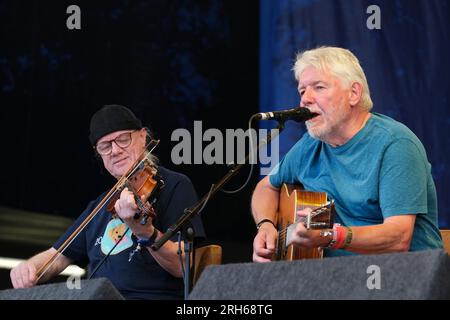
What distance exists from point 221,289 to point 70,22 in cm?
290

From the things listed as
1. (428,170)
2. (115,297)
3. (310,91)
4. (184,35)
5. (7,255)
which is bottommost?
(7,255)

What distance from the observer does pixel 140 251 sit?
9.70 ft

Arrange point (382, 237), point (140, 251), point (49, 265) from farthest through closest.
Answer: point (49, 265), point (140, 251), point (382, 237)

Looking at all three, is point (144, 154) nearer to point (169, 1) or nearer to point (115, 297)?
point (115, 297)

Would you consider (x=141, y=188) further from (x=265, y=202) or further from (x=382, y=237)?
(x=382, y=237)

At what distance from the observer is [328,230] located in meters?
2.33

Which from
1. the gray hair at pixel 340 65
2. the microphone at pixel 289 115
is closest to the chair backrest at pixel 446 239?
the gray hair at pixel 340 65

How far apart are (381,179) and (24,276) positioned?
1380mm

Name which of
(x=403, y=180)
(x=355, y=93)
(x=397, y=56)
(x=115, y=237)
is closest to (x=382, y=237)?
(x=403, y=180)

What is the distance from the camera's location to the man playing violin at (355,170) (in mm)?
2406

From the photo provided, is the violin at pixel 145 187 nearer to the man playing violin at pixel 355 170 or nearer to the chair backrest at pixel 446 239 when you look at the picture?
the man playing violin at pixel 355 170
